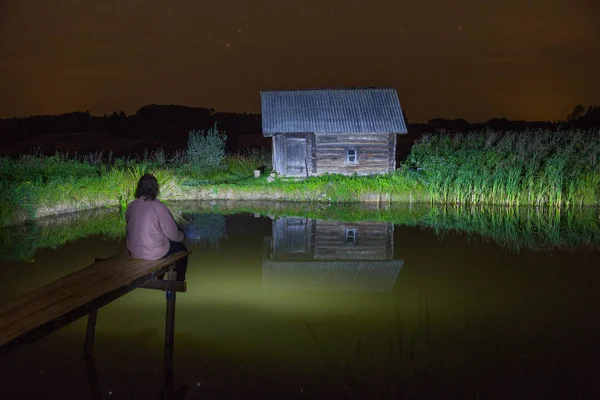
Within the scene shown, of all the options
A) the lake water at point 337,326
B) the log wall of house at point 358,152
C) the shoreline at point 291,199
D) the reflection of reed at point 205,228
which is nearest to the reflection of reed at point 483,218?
the lake water at point 337,326

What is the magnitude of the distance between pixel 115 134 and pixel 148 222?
68776 mm

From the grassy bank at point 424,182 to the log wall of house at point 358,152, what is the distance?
110 inches

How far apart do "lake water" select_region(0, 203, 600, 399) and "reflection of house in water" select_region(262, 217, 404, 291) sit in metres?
0.07

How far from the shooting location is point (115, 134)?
239 feet

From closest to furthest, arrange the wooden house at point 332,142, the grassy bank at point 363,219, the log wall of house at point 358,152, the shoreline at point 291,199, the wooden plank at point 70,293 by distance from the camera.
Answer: the wooden plank at point 70,293, the grassy bank at point 363,219, the shoreline at point 291,199, the wooden house at point 332,142, the log wall of house at point 358,152

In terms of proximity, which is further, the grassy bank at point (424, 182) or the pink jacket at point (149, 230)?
the grassy bank at point (424, 182)

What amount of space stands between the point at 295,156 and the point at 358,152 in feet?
10.5

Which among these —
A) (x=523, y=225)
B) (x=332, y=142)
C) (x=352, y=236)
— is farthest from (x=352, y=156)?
(x=352, y=236)

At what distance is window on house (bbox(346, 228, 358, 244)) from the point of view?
1633 cm

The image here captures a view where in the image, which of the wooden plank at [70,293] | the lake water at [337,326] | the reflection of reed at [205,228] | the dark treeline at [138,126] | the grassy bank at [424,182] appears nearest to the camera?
the wooden plank at [70,293]

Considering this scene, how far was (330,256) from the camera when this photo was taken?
1451cm

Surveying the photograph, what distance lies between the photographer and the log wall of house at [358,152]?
30625mm

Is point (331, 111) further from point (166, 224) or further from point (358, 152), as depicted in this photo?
point (166, 224)

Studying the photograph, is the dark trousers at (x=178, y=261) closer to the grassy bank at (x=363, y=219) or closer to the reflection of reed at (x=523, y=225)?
the grassy bank at (x=363, y=219)
